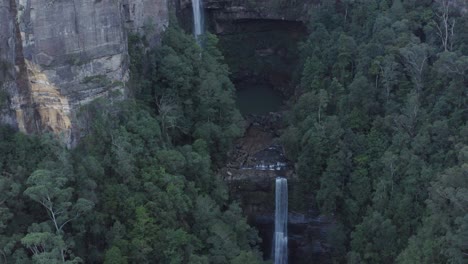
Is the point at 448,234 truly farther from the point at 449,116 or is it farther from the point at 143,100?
the point at 143,100

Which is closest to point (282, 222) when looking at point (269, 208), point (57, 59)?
point (269, 208)

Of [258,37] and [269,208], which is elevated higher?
[258,37]

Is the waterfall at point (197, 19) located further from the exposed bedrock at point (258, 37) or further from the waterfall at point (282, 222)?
the waterfall at point (282, 222)

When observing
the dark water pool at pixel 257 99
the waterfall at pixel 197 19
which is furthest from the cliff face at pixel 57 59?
the dark water pool at pixel 257 99

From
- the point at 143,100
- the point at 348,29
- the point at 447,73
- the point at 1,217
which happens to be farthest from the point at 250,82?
the point at 1,217

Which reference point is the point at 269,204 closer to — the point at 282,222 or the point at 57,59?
the point at 282,222

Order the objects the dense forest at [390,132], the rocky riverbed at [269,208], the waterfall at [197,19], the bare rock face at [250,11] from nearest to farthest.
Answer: the dense forest at [390,132]
the rocky riverbed at [269,208]
the waterfall at [197,19]
the bare rock face at [250,11]

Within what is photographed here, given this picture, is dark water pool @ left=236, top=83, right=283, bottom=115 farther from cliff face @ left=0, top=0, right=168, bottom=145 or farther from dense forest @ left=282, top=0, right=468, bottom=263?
cliff face @ left=0, top=0, right=168, bottom=145
